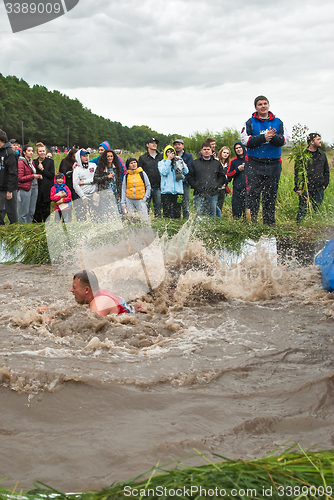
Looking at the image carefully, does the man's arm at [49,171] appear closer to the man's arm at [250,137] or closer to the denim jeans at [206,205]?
the denim jeans at [206,205]

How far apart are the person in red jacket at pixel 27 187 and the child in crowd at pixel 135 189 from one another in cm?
220

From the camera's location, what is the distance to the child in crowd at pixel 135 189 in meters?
8.94

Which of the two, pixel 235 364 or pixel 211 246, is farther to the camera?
pixel 211 246

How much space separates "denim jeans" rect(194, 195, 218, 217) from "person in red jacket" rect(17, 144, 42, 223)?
3.72 metres

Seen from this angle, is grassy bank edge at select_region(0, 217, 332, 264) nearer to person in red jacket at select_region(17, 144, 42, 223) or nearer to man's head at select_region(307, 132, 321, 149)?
person in red jacket at select_region(17, 144, 42, 223)

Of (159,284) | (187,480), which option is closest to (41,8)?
(159,284)

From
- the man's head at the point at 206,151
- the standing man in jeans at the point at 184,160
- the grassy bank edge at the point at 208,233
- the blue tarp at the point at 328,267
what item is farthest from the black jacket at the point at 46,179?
the blue tarp at the point at 328,267

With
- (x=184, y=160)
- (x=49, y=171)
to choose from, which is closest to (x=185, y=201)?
(x=184, y=160)

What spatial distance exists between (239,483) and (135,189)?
770cm

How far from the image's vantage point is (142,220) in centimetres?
835

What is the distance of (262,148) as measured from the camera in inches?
291

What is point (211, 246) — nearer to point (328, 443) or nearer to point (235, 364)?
point (235, 364)

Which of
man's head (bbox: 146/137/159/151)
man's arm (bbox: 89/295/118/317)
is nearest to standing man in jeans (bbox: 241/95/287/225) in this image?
man's head (bbox: 146/137/159/151)

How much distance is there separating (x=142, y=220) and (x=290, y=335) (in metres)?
4.56
